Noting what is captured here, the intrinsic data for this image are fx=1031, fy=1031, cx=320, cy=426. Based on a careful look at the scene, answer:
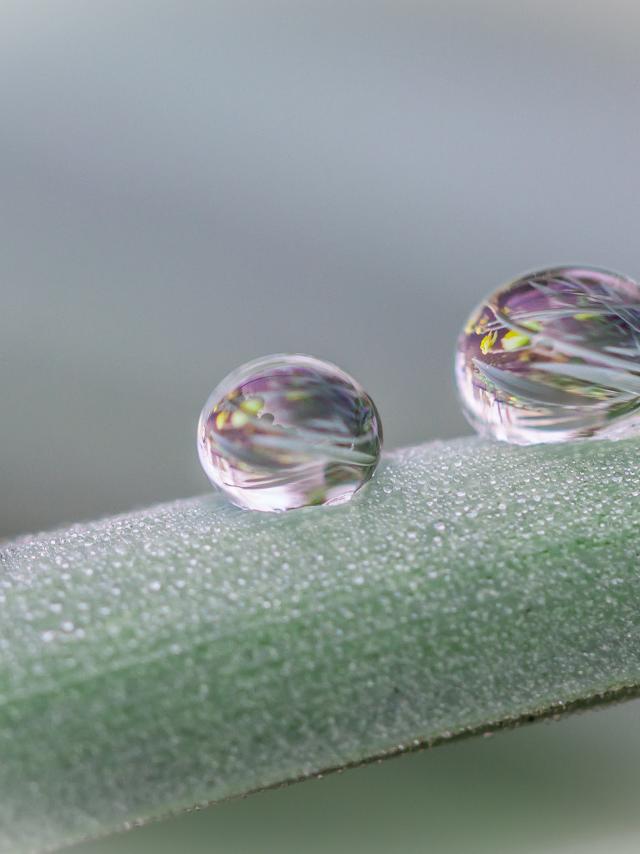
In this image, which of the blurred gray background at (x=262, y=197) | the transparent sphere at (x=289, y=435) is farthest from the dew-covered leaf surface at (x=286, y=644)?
the blurred gray background at (x=262, y=197)

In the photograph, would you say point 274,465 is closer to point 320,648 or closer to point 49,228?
point 320,648

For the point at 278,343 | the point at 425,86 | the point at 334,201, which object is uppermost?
the point at 425,86

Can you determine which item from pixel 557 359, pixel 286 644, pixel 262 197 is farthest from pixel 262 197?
pixel 286 644

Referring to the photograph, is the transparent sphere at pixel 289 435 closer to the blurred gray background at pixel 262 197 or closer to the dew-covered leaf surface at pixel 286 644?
the dew-covered leaf surface at pixel 286 644

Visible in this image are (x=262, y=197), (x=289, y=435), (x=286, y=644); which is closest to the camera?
(x=286, y=644)

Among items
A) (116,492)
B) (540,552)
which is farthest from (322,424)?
(116,492)

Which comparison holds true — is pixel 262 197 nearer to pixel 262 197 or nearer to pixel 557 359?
pixel 262 197

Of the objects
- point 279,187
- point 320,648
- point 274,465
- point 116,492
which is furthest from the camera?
point 279,187
